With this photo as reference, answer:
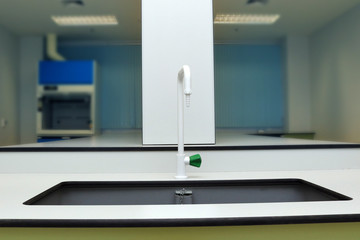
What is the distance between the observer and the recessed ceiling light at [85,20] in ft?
13.8

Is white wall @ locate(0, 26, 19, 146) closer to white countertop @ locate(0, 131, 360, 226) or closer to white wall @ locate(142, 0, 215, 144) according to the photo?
white countertop @ locate(0, 131, 360, 226)

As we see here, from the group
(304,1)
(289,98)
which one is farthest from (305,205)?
(289,98)

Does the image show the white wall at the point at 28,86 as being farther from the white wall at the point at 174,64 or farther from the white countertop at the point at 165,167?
the white wall at the point at 174,64

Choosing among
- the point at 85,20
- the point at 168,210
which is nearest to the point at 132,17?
the point at 85,20

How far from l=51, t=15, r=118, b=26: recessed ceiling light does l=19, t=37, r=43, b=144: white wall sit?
2.33ft

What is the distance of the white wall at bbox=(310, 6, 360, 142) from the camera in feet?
12.6

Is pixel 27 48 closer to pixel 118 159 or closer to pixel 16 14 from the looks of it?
pixel 16 14

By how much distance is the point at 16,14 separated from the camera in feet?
13.2

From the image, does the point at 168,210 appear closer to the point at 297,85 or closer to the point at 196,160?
the point at 196,160

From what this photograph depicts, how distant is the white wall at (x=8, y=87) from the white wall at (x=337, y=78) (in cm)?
466

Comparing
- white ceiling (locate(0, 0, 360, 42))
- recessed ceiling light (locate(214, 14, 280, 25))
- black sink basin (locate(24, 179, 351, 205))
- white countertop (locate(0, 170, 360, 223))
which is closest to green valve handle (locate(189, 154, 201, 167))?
black sink basin (locate(24, 179, 351, 205))

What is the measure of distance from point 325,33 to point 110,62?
3343mm

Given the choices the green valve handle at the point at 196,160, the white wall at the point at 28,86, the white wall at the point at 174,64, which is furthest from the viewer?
the white wall at the point at 28,86

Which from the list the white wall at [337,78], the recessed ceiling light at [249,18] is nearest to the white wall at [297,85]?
the white wall at [337,78]
